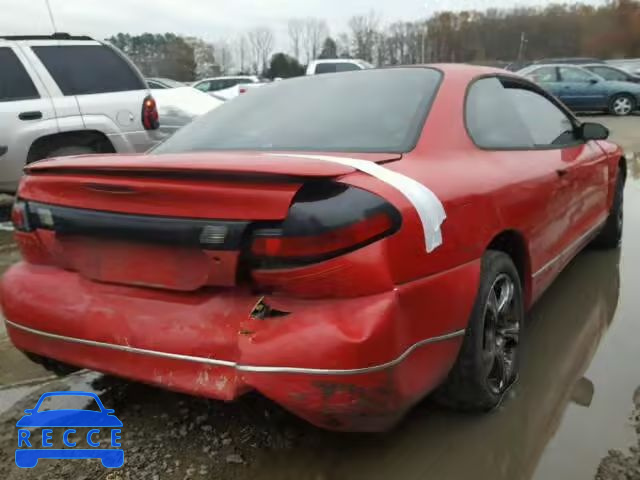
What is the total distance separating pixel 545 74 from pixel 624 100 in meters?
2.17

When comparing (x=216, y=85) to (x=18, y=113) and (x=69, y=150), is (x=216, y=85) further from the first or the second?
(x=18, y=113)

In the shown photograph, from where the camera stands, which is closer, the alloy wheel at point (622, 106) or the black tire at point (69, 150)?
the black tire at point (69, 150)

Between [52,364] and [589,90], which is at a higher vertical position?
[52,364]

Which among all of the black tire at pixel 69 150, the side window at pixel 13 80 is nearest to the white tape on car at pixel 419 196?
the black tire at pixel 69 150

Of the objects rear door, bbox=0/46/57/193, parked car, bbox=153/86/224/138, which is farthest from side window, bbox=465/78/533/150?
parked car, bbox=153/86/224/138

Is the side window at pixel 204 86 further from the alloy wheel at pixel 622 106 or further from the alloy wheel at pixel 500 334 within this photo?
the alloy wheel at pixel 500 334

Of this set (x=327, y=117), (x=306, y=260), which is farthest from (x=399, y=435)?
(x=327, y=117)

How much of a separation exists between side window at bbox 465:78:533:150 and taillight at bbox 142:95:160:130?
4386 millimetres

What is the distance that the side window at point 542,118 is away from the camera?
3307mm

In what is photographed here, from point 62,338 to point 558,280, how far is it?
124 inches

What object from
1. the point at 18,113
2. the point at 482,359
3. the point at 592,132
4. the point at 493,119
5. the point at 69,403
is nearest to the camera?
the point at 482,359

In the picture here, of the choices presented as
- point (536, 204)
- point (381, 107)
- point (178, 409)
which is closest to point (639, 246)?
point (536, 204)

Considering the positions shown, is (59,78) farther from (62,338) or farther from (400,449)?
(400,449)

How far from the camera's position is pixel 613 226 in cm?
462
